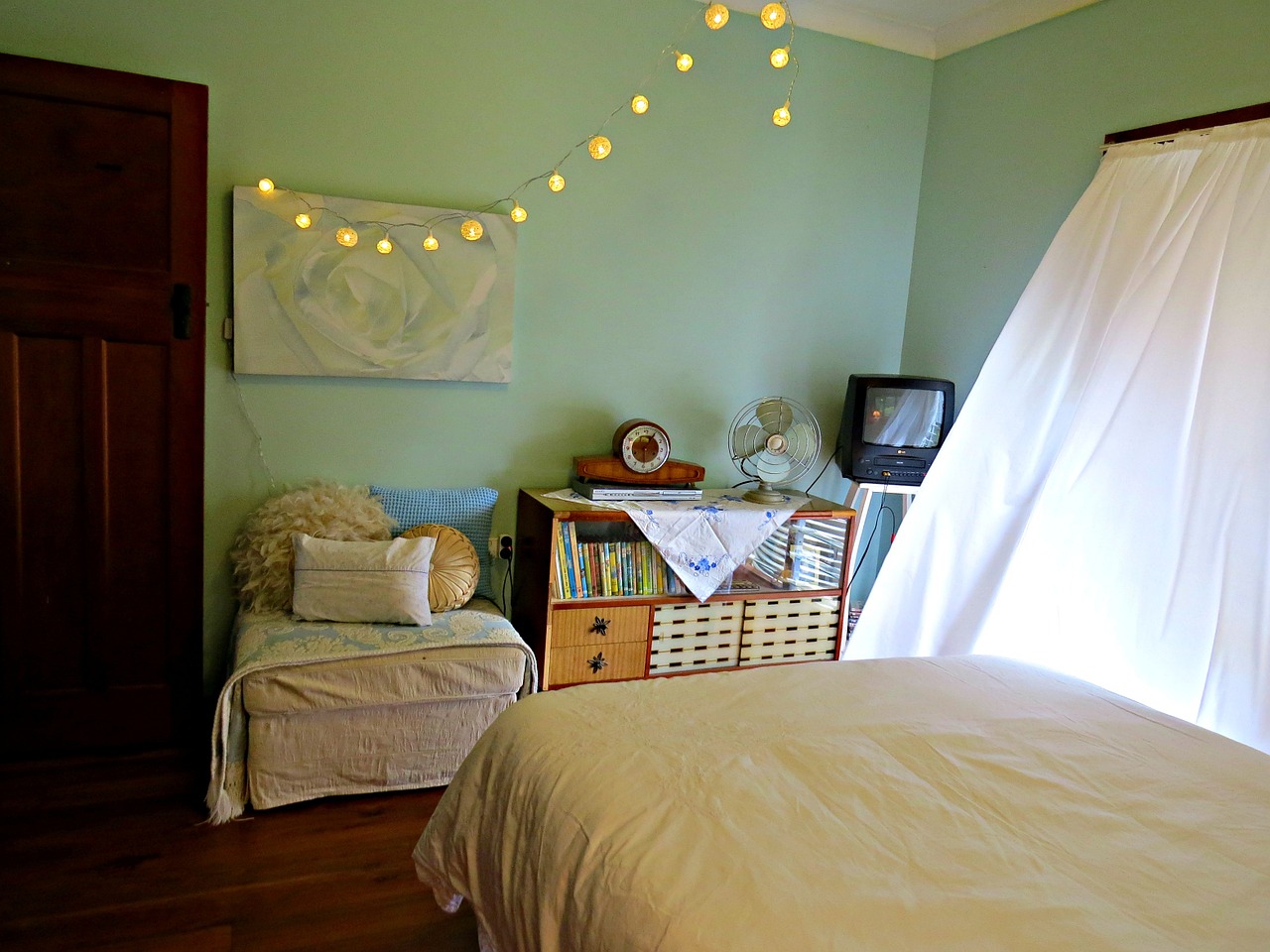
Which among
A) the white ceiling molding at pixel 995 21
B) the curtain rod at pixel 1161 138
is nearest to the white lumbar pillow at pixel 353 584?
the curtain rod at pixel 1161 138

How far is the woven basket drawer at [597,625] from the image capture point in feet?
9.55

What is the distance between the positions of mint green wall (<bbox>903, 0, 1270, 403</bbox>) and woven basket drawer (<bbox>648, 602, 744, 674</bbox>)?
1.35 m

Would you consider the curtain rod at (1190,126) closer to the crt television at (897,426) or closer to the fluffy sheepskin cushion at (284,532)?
the crt television at (897,426)

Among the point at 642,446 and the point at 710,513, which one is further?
the point at 642,446

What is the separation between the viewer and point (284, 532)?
8.86 ft

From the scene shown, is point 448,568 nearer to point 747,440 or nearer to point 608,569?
point 608,569

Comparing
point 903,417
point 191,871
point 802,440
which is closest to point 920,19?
point 903,417

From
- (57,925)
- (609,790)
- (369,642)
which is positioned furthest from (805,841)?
(57,925)

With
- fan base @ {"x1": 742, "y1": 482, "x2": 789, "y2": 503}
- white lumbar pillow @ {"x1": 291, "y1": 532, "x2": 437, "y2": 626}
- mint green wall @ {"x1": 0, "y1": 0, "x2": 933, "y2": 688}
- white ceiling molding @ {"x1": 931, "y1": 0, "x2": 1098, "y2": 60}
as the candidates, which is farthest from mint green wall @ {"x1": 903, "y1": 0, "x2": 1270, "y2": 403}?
white lumbar pillow @ {"x1": 291, "y1": 532, "x2": 437, "y2": 626}

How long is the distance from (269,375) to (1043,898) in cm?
258

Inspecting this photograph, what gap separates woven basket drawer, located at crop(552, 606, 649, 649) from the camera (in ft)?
9.55

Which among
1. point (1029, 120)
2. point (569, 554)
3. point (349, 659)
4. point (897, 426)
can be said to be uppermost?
point (1029, 120)

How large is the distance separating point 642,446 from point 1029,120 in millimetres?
1882

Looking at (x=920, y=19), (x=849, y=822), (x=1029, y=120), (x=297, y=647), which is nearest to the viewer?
(x=849, y=822)
